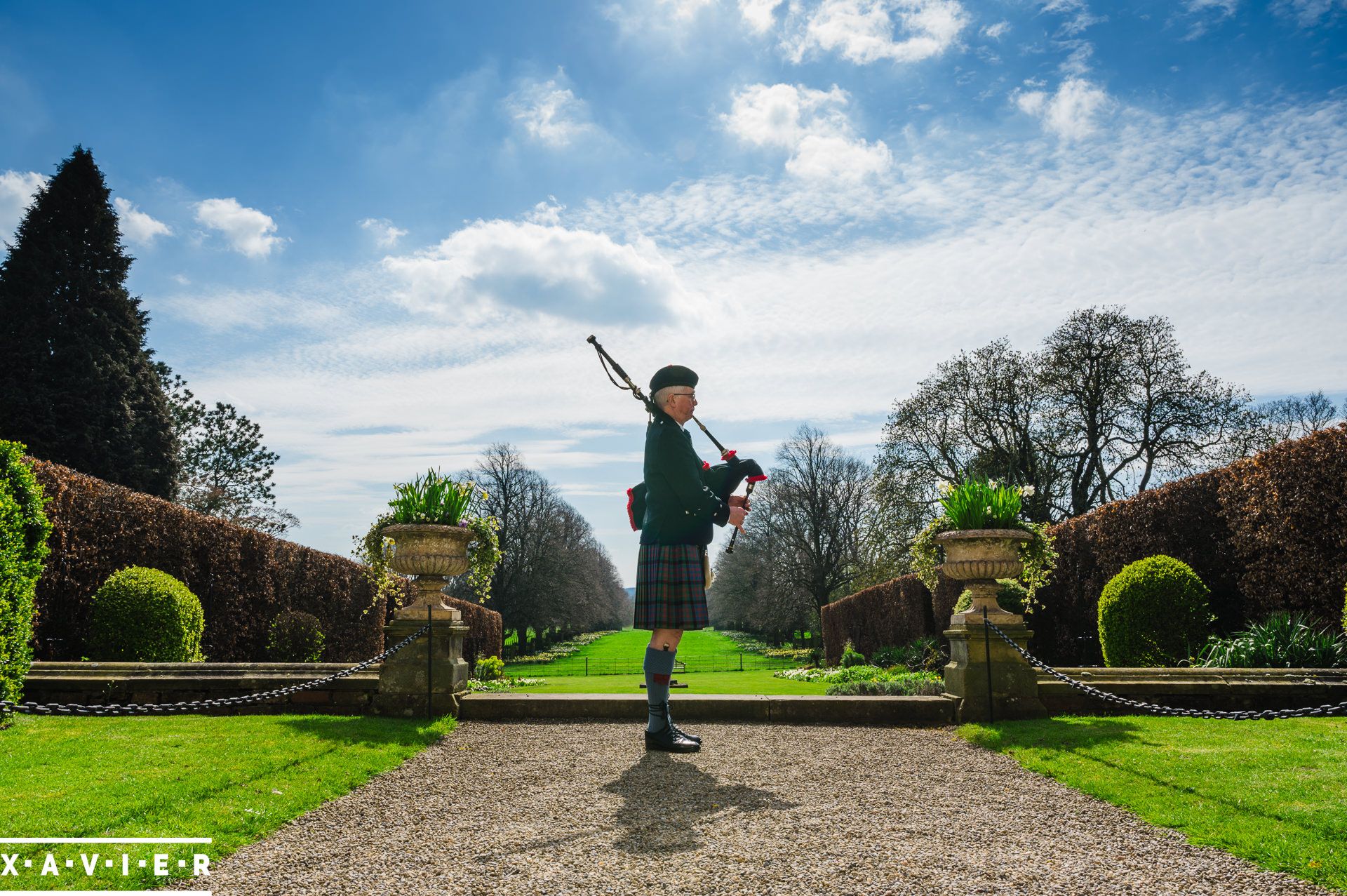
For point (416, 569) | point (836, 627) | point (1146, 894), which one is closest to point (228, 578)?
point (416, 569)

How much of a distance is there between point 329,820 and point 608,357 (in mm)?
3824

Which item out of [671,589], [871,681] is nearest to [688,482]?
[671,589]

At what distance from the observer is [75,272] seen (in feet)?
75.0

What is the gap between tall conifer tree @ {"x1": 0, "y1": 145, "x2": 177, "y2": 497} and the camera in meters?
20.7

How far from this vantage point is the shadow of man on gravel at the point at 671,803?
348 cm

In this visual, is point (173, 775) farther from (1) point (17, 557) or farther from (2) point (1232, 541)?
(2) point (1232, 541)

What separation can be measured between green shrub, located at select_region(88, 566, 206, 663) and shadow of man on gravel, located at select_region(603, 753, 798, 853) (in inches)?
306

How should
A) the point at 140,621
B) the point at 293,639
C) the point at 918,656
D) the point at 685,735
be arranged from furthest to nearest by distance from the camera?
the point at 918,656 → the point at 293,639 → the point at 140,621 → the point at 685,735

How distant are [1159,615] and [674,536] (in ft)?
25.1

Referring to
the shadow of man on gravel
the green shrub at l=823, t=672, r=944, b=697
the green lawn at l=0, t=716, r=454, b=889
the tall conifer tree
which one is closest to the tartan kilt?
the shadow of man on gravel

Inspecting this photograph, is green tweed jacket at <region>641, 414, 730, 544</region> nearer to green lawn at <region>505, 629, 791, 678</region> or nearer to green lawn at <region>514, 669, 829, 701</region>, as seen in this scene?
green lawn at <region>514, 669, 829, 701</region>

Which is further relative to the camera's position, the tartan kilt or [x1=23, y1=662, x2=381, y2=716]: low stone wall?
[x1=23, y1=662, x2=381, y2=716]: low stone wall

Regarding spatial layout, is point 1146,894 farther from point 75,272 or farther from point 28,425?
point 75,272

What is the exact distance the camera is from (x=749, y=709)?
21.5 ft
